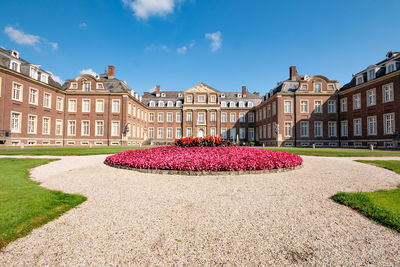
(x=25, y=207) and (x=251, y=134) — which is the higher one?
(x=251, y=134)

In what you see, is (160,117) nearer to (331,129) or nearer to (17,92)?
(17,92)

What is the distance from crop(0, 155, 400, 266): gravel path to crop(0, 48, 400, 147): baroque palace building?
24233mm

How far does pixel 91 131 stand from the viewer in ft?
96.6

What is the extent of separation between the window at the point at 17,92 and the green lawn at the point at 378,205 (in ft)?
98.2

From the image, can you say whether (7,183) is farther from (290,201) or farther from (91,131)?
(91,131)

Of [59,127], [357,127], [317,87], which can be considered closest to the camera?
[357,127]

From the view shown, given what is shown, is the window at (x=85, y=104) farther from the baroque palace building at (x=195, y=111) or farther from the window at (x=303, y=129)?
the window at (x=303, y=129)

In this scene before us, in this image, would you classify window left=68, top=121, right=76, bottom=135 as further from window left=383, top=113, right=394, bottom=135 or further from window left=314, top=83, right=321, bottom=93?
window left=383, top=113, right=394, bottom=135

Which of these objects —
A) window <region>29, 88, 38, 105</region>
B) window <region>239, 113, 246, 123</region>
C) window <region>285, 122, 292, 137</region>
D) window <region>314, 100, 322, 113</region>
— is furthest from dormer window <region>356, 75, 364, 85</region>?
window <region>29, 88, 38, 105</region>

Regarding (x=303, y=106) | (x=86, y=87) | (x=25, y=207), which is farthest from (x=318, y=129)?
(x=86, y=87)

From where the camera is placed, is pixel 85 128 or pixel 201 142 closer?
pixel 201 142

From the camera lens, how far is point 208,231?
285 cm

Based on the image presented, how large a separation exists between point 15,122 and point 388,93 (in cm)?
4257

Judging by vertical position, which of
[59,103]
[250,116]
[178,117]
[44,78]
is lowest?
[178,117]
